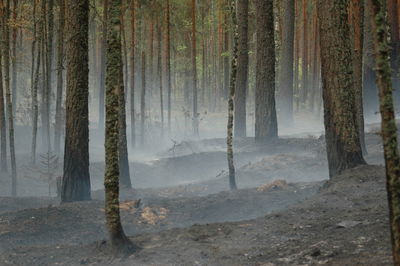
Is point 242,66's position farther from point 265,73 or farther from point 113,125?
point 113,125

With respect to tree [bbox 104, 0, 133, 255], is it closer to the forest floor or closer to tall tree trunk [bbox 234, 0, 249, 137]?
the forest floor

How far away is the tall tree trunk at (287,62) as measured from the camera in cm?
2581

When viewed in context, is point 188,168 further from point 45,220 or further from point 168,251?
point 168,251

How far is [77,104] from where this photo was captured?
11.8 m

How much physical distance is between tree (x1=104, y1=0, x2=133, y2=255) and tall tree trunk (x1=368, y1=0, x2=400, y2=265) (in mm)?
4205

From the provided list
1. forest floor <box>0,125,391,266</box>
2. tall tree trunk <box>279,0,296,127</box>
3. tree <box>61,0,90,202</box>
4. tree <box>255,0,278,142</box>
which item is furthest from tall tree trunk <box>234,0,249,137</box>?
tree <box>61,0,90,202</box>

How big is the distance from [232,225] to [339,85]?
154 inches

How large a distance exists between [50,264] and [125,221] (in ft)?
9.15

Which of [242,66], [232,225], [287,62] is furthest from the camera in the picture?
[287,62]

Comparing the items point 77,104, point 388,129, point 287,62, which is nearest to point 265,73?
point 287,62

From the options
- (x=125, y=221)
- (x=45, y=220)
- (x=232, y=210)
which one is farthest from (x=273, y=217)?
(x=45, y=220)

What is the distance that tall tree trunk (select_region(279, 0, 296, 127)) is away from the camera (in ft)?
84.7

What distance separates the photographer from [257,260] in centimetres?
678

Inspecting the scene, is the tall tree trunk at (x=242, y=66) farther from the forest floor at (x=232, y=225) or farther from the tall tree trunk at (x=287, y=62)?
the forest floor at (x=232, y=225)
